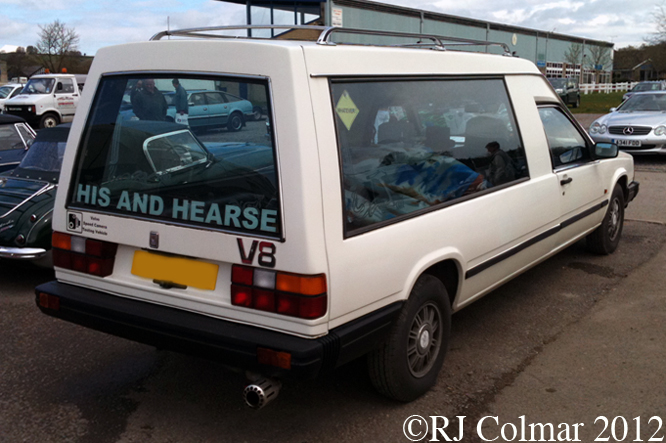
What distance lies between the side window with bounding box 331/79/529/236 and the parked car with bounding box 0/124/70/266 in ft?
11.3

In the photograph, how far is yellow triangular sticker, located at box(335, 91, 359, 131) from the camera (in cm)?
280

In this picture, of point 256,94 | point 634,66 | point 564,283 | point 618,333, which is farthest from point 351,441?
point 634,66

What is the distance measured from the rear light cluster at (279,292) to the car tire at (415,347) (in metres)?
0.60

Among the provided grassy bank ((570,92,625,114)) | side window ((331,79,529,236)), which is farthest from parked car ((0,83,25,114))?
grassy bank ((570,92,625,114))

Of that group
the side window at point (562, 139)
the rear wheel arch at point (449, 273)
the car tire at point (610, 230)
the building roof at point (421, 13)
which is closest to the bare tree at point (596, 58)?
the building roof at point (421, 13)

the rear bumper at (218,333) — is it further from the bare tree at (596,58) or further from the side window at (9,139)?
the bare tree at (596,58)

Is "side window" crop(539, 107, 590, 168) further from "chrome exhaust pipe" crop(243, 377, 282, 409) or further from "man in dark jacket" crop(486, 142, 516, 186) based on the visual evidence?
"chrome exhaust pipe" crop(243, 377, 282, 409)

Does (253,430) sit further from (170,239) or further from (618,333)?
(618,333)

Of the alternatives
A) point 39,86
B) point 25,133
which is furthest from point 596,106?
point 25,133

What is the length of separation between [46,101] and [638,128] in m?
17.8

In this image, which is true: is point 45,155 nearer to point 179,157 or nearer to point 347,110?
point 179,157

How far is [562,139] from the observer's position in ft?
16.0

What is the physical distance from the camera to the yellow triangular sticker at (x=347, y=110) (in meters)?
2.80

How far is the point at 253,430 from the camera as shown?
310cm
